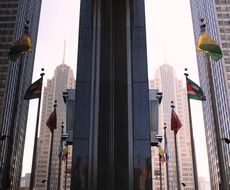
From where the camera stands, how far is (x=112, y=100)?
42.1 feet

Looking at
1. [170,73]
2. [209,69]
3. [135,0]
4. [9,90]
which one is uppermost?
[170,73]

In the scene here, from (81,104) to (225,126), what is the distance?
209ft

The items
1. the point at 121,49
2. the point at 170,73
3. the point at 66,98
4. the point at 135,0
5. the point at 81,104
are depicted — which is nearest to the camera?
the point at 81,104

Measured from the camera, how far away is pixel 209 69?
1351 cm

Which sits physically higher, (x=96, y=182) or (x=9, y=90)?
(x=9, y=90)

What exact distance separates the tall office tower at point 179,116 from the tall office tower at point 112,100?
71.0 meters

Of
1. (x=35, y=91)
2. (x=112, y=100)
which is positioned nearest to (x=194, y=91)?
(x=112, y=100)

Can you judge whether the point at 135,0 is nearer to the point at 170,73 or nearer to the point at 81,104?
the point at 81,104

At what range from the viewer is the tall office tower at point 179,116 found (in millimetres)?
100312

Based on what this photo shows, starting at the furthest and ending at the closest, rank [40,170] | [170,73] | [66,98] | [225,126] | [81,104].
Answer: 1. [170,73]
2. [40,170]
3. [225,126]
4. [66,98]
5. [81,104]

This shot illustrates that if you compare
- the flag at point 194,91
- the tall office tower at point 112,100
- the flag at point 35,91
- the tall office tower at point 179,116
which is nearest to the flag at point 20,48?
the flag at point 35,91

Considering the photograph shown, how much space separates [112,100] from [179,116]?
108038 mm

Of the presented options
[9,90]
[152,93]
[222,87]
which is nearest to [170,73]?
[222,87]

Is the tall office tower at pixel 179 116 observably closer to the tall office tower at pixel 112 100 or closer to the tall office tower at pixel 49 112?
the tall office tower at pixel 49 112
